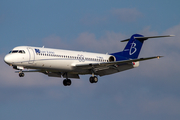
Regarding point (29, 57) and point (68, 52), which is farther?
point (68, 52)

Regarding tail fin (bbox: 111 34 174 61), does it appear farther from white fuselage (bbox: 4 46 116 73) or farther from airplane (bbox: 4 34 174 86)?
white fuselage (bbox: 4 46 116 73)

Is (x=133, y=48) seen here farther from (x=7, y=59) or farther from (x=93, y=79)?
(x=7, y=59)

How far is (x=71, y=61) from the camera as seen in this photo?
47.9 metres

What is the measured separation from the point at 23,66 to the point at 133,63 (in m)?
14.7

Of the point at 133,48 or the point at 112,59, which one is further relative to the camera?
the point at 133,48

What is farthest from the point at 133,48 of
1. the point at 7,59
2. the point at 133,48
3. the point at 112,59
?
the point at 7,59

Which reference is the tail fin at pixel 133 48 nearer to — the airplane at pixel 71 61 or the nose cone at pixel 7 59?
the airplane at pixel 71 61

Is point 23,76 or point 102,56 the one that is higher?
point 102,56

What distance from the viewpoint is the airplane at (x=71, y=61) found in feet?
147

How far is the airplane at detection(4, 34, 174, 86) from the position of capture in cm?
4466

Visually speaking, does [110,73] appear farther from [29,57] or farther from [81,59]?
[29,57]

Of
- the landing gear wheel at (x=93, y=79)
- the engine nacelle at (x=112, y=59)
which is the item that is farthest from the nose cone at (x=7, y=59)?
the engine nacelle at (x=112, y=59)

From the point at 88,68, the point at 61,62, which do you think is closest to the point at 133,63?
the point at 88,68

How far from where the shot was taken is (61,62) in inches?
1843
